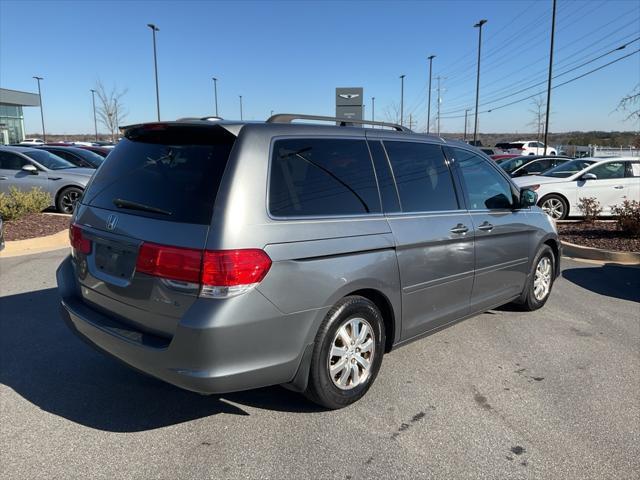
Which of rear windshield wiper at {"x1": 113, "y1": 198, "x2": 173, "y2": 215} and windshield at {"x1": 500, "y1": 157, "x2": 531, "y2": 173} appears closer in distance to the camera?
rear windshield wiper at {"x1": 113, "y1": 198, "x2": 173, "y2": 215}

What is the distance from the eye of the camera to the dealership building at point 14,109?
51.3 meters

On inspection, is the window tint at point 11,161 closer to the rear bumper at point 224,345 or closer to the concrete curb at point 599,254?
the rear bumper at point 224,345

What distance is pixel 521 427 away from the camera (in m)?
3.19

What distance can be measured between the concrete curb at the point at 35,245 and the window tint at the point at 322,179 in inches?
258

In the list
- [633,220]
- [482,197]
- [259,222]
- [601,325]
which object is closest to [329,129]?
[259,222]

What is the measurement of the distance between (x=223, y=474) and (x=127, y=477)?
0.50 metres

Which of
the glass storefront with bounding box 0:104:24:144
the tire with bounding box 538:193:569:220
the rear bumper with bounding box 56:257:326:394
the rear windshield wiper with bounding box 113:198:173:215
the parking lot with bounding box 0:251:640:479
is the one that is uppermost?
the glass storefront with bounding box 0:104:24:144

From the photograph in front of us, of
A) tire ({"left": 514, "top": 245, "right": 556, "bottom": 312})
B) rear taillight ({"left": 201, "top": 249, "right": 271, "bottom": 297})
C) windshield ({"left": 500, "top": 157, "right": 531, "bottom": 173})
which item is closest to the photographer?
rear taillight ({"left": 201, "top": 249, "right": 271, "bottom": 297})

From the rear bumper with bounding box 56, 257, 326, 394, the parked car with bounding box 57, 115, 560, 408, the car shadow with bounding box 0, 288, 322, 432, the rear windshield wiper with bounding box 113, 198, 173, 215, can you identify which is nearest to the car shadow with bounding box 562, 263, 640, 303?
the parked car with bounding box 57, 115, 560, 408

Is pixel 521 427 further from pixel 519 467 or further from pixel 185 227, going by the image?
pixel 185 227

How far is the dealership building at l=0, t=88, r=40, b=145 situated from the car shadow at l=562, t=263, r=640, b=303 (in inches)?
2157

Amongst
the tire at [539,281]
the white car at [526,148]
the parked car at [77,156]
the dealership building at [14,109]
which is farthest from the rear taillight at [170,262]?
the dealership building at [14,109]

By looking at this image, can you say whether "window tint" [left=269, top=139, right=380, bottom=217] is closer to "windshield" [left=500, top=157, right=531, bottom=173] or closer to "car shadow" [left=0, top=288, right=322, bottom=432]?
"car shadow" [left=0, top=288, right=322, bottom=432]

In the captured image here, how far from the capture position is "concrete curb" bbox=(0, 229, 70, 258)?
7.83 meters
